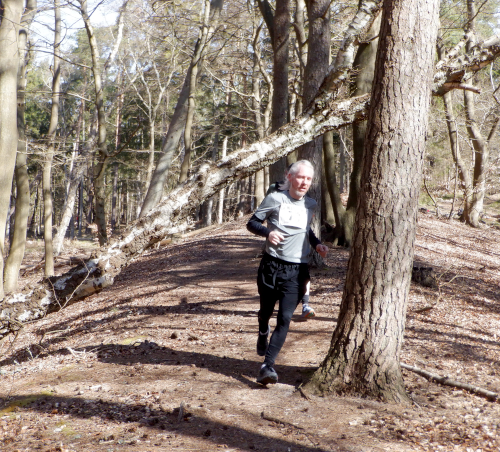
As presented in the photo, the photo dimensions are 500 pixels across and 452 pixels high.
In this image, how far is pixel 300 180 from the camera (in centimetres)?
405

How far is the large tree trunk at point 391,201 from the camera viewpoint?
12.1 feet

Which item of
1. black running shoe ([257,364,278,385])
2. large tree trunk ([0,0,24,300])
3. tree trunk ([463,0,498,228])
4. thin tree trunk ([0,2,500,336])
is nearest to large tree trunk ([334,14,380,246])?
thin tree trunk ([0,2,500,336])

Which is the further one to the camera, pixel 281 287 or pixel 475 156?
pixel 475 156

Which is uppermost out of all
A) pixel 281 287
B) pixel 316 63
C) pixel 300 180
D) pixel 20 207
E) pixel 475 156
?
pixel 316 63

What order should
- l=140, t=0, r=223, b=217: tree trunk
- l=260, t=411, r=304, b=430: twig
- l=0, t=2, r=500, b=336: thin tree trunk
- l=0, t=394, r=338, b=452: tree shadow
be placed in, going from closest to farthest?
l=0, t=394, r=338, b=452: tree shadow → l=260, t=411, r=304, b=430: twig → l=0, t=2, r=500, b=336: thin tree trunk → l=140, t=0, r=223, b=217: tree trunk

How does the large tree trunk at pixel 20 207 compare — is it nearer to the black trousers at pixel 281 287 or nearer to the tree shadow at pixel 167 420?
the tree shadow at pixel 167 420

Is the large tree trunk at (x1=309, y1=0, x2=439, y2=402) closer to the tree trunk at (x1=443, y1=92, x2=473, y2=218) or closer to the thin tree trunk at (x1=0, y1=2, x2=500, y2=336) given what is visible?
the thin tree trunk at (x1=0, y1=2, x2=500, y2=336)

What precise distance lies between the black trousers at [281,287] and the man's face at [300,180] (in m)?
0.63

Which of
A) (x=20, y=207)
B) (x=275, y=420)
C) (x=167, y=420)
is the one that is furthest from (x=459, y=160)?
(x=167, y=420)

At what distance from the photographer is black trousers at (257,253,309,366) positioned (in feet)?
13.4

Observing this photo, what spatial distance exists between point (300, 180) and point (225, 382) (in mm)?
1979

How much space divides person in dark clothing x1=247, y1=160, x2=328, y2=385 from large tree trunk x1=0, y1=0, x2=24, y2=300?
12.9 ft

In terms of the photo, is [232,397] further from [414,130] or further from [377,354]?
[414,130]

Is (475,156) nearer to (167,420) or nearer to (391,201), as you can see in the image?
(391,201)
